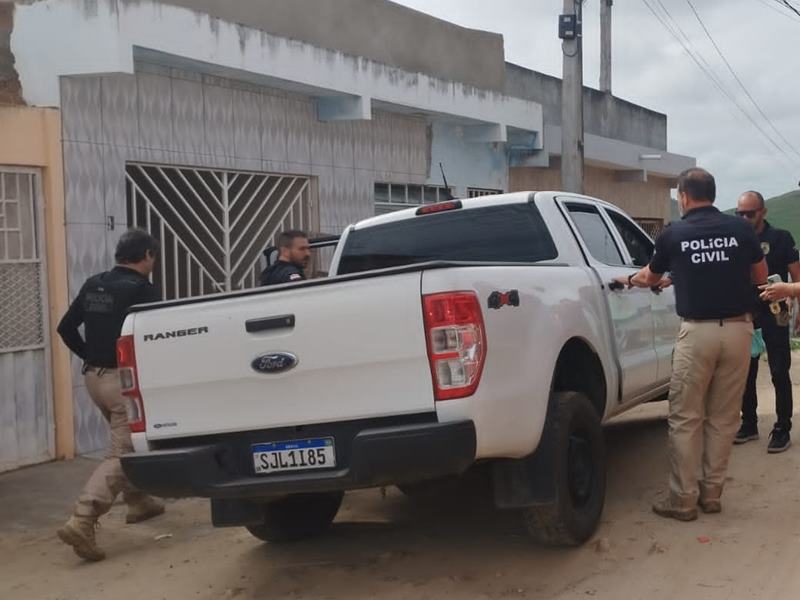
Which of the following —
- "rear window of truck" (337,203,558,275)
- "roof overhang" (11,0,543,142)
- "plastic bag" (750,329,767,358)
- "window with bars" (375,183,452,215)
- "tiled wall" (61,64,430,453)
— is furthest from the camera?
"window with bars" (375,183,452,215)

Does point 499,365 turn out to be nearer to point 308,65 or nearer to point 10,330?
point 10,330

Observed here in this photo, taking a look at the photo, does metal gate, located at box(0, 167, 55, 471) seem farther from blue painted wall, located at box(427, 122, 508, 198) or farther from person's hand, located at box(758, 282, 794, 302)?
blue painted wall, located at box(427, 122, 508, 198)

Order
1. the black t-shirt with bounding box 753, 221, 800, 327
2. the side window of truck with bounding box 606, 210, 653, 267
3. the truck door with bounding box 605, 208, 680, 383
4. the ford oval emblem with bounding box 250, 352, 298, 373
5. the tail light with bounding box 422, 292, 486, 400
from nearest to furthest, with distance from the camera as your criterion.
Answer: the tail light with bounding box 422, 292, 486, 400, the ford oval emblem with bounding box 250, 352, 298, 373, the truck door with bounding box 605, 208, 680, 383, the side window of truck with bounding box 606, 210, 653, 267, the black t-shirt with bounding box 753, 221, 800, 327

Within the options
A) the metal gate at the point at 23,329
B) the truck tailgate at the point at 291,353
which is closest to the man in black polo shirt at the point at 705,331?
the truck tailgate at the point at 291,353

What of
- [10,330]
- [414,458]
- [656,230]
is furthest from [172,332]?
[656,230]

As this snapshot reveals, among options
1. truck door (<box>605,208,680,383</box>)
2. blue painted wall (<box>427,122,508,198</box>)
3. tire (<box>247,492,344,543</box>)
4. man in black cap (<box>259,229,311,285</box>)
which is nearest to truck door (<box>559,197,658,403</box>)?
truck door (<box>605,208,680,383</box>)

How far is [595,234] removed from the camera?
6379 millimetres

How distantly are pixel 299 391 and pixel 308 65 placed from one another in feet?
20.1

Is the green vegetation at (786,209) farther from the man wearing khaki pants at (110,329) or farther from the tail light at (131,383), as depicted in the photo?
the tail light at (131,383)

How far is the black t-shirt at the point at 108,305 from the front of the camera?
5848 millimetres

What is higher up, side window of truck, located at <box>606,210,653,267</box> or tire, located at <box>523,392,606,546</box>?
side window of truck, located at <box>606,210,653,267</box>

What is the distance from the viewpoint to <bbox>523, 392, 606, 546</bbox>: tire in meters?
4.77

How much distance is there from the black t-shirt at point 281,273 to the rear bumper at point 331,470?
1.98 metres

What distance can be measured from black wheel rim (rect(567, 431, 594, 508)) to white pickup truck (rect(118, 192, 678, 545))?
1 cm
